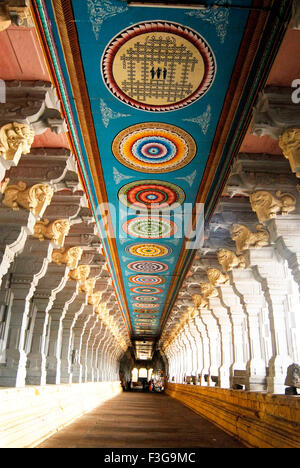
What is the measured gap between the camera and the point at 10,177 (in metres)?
5.18

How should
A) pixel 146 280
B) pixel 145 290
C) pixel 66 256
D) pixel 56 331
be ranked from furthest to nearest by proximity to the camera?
pixel 145 290, pixel 146 280, pixel 56 331, pixel 66 256

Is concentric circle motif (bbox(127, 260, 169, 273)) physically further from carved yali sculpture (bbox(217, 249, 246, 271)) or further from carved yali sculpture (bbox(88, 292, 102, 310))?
carved yali sculpture (bbox(217, 249, 246, 271))

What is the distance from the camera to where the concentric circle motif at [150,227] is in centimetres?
864

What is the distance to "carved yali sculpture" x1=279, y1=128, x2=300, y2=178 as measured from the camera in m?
3.82

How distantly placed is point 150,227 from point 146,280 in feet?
18.1

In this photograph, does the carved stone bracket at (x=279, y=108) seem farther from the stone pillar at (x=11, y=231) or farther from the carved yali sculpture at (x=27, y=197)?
the stone pillar at (x=11, y=231)

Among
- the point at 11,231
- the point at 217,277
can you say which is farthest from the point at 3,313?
the point at 217,277

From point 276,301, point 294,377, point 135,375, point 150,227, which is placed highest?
point 150,227

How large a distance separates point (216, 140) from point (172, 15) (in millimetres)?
2144

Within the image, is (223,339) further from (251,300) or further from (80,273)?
(80,273)

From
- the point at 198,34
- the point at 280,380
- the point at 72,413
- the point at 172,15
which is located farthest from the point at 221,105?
the point at 72,413

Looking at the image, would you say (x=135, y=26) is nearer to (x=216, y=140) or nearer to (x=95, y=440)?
(x=216, y=140)

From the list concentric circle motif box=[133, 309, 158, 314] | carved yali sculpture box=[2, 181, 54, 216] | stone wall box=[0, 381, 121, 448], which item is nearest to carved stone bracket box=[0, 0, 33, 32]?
carved yali sculpture box=[2, 181, 54, 216]

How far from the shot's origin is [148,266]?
40.7 feet
